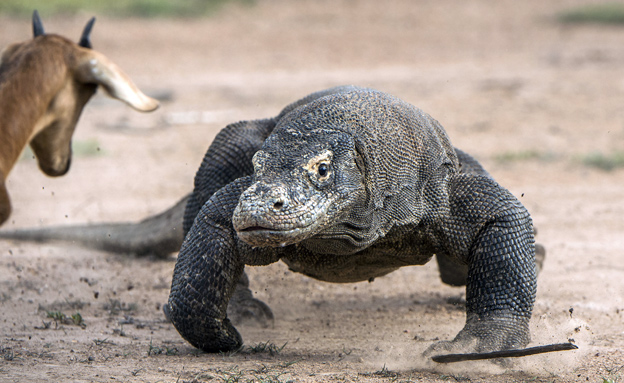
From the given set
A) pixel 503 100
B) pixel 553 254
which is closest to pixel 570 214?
pixel 553 254

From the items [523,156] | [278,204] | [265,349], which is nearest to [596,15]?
[523,156]

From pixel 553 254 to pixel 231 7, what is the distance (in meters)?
15.5

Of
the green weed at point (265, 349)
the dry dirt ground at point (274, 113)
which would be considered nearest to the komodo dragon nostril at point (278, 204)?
the dry dirt ground at point (274, 113)

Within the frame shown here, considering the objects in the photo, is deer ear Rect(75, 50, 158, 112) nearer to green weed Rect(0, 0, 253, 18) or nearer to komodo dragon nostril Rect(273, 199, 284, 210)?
komodo dragon nostril Rect(273, 199, 284, 210)

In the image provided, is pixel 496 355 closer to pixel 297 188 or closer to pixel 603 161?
pixel 297 188

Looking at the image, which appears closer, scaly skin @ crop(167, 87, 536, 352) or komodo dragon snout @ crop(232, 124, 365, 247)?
komodo dragon snout @ crop(232, 124, 365, 247)

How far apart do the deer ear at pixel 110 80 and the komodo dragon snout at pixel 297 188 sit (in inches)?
77.3


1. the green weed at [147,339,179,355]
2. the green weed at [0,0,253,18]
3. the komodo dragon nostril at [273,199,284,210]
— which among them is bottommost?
the green weed at [147,339,179,355]

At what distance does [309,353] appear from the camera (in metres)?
3.87

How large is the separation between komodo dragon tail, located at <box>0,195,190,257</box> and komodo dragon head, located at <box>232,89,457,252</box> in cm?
204

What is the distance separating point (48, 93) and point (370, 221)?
2642 millimetres

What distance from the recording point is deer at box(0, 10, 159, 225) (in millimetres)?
4871

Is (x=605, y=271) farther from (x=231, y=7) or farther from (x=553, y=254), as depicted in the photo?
(x=231, y=7)

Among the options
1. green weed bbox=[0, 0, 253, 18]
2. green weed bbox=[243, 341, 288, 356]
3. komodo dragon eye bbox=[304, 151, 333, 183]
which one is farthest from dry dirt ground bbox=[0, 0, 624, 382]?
komodo dragon eye bbox=[304, 151, 333, 183]
